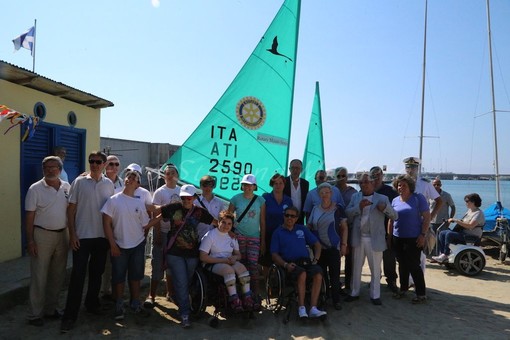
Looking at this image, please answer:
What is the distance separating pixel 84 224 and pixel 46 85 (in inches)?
117

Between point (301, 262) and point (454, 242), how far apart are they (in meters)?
4.04

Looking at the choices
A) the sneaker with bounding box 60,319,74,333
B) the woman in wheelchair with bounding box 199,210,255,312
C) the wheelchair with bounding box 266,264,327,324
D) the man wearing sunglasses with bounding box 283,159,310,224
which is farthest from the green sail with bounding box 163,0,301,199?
the sneaker with bounding box 60,319,74,333

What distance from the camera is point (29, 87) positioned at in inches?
221

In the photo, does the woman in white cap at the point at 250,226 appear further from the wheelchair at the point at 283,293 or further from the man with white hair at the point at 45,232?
the man with white hair at the point at 45,232

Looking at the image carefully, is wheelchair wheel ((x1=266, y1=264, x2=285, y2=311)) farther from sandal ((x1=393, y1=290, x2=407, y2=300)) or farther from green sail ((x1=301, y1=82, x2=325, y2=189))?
green sail ((x1=301, y1=82, x2=325, y2=189))

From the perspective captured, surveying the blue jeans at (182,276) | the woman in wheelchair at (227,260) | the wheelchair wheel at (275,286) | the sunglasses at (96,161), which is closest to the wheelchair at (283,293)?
the wheelchair wheel at (275,286)

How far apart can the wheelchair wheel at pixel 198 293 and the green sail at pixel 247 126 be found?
1750 millimetres

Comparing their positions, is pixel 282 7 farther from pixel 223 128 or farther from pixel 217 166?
pixel 217 166

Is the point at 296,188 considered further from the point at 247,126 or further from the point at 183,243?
the point at 183,243

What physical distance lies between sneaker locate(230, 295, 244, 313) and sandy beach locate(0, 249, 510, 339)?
0.66 feet

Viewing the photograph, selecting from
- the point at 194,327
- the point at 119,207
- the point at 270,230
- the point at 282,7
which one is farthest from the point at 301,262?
the point at 282,7

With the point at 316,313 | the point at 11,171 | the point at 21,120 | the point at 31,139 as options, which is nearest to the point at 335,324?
the point at 316,313

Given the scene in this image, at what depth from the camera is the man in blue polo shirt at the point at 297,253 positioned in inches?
163

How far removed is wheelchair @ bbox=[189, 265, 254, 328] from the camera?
12.9 ft
